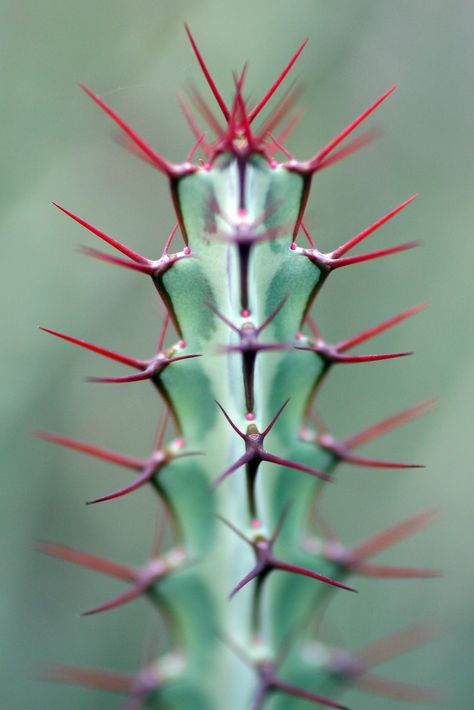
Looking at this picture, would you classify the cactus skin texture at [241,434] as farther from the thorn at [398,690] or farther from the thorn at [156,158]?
the thorn at [398,690]

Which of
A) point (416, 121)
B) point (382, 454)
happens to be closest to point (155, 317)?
point (382, 454)

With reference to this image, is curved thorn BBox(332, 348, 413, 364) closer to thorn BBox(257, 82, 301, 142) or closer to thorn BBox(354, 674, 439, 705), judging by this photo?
thorn BBox(257, 82, 301, 142)

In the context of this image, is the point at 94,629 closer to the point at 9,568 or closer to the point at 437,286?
the point at 9,568

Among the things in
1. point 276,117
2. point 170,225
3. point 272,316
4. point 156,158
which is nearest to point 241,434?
point 272,316

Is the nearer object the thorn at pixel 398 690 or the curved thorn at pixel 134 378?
the curved thorn at pixel 134 378

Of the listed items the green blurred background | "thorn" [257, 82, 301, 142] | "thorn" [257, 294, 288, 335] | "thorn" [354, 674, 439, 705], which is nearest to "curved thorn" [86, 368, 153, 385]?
"thorn" [257, 294, 288, 335]

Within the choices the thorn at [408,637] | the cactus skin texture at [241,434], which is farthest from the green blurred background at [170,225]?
the cactus skin texture at [241,434]
